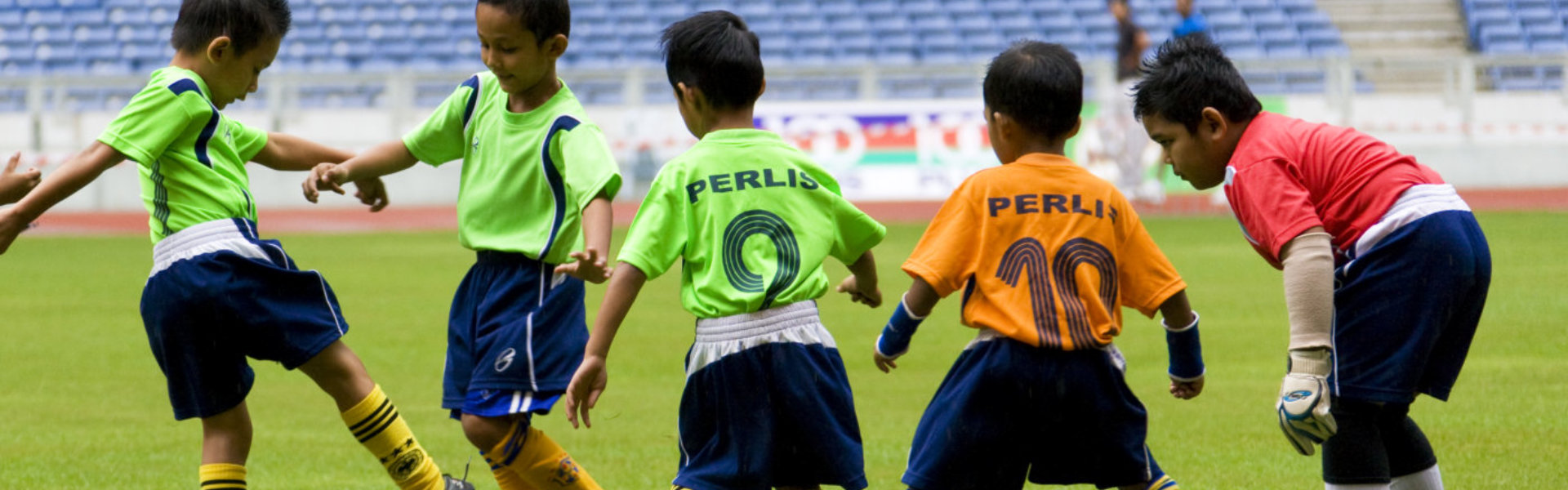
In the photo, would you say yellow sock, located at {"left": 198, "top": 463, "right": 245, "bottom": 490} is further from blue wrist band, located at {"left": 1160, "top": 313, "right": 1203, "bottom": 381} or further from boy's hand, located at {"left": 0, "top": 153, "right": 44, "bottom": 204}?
blue wrist band, located at {"left": 1160, "top": 313, "right": 1203, "bottom": 381}

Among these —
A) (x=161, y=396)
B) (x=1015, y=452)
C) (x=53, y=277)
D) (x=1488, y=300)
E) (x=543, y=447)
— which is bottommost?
(x=53, y=277)

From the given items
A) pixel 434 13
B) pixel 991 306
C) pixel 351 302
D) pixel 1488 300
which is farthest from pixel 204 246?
pixel 434 13

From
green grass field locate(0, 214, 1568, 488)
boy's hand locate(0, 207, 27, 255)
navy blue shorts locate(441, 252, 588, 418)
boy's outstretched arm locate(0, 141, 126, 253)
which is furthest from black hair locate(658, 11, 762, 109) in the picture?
green grass field locate(0, 214, 1568, 488)

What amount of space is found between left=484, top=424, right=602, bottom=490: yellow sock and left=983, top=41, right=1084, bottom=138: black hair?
144 cm

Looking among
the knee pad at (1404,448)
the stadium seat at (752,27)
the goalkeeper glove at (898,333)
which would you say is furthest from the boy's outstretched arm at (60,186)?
the stadium seat at (752,27)

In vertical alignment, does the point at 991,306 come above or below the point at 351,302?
above

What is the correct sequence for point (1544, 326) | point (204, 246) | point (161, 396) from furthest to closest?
point (1544, 326) → point (161, 396) → point (204, 246)

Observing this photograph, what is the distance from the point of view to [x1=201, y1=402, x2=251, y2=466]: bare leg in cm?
403

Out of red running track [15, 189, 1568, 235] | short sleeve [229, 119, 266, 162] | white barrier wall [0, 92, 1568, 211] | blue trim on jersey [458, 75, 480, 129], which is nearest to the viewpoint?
blue trim on jersey [458, 75, 480, 129]

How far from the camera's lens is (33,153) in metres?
19.6

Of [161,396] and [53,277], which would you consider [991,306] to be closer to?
[161,396]

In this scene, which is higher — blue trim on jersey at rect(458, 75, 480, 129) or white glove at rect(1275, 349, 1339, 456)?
blue trim on jersey at rect(458, 75, 480, 129)

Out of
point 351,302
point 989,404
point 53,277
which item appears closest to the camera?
point 989,404

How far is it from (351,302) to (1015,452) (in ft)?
23.9
